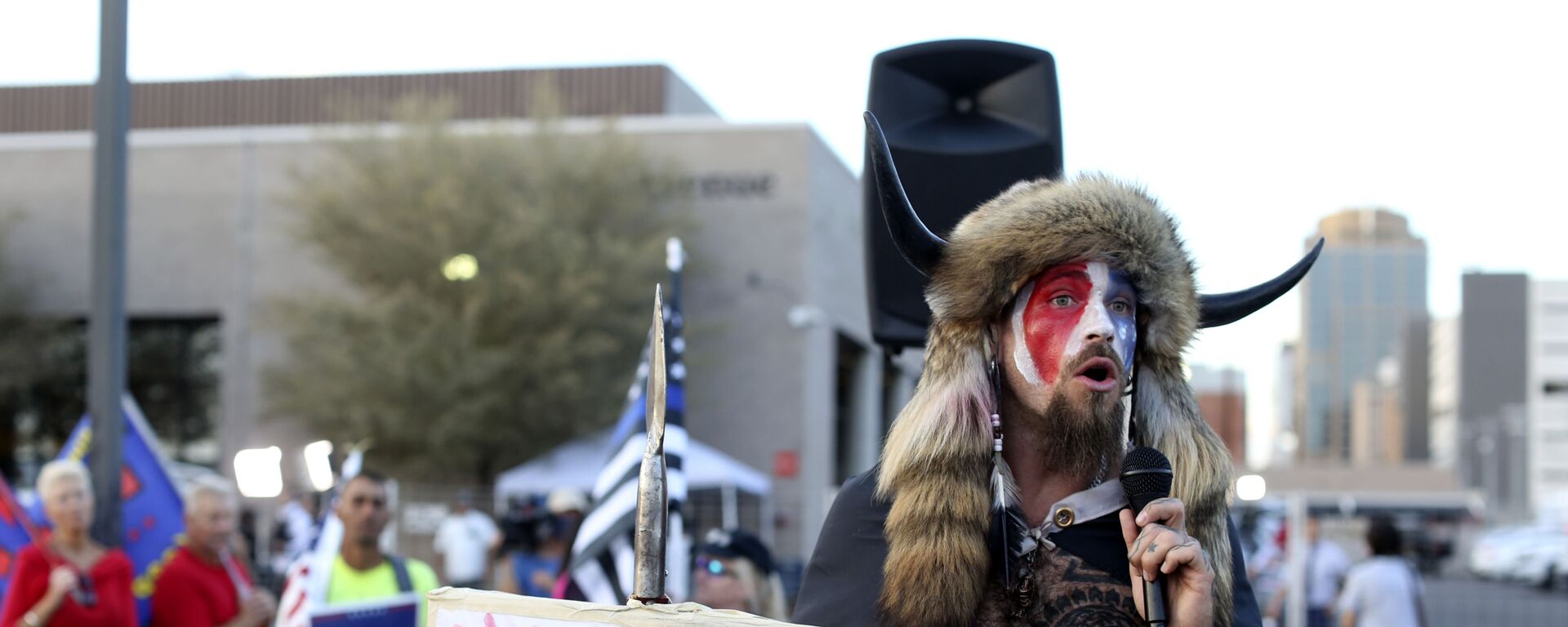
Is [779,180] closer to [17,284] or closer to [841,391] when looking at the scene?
[841,391]

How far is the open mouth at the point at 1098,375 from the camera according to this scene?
2.79 m

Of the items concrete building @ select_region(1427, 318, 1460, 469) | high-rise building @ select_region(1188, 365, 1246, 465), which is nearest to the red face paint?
high-rise building @ select_region(1188, 365, 1246, 465)

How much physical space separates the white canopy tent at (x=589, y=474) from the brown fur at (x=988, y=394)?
45.9 feet

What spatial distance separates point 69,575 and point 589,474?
15.5m

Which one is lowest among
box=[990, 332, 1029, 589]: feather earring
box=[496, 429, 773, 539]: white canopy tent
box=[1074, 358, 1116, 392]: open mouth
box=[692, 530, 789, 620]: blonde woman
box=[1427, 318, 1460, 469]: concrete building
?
box=[1427, 318, 1460, 469]: concrete building

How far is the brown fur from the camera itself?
270cm

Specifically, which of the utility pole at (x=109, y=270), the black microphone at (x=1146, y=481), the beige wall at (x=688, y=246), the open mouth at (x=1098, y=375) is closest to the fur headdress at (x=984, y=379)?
the open mouth at (x=1098, y=375)

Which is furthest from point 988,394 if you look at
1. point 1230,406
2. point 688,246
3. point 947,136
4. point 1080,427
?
point 1230,406

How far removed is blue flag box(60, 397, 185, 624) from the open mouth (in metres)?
6.33

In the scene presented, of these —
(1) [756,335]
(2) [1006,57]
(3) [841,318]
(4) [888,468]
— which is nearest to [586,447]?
(1) [756,335]

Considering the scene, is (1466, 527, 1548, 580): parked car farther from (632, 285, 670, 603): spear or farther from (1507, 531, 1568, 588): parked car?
(632, 285, 670, 603): spear

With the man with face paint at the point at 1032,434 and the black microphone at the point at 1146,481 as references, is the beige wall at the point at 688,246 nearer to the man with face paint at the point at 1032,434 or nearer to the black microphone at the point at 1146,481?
the man with face paint at the point at 1032,434

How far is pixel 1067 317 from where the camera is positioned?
112 inches

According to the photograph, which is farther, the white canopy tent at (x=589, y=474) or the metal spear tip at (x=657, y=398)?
the white canopy tent at (x=589, y=474)
